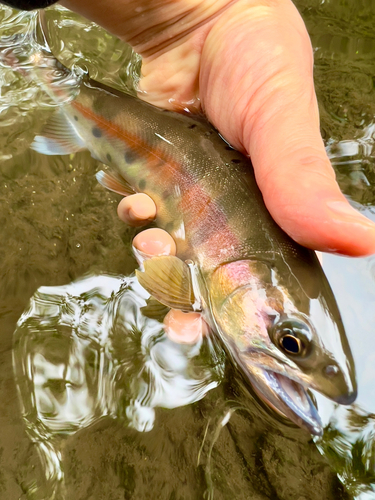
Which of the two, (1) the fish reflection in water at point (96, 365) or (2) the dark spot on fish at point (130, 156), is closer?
(1) the fish reflection in water at point (96, 365)

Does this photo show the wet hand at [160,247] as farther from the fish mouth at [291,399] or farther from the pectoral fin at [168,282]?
the fish mouth at [291,399]

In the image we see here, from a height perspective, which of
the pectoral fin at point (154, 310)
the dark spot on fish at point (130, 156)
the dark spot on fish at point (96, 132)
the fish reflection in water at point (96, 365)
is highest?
the dark spot on fish at point (130, 156)

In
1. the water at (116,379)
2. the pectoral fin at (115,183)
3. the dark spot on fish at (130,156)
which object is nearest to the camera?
the water at (116,379)

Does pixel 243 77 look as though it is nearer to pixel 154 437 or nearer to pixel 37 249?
pixel 37 249

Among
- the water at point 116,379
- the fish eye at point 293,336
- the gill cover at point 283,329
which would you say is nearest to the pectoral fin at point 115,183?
the water at point 116,379

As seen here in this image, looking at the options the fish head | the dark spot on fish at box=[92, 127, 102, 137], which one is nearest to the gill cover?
the fish head

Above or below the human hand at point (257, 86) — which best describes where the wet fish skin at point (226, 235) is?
below

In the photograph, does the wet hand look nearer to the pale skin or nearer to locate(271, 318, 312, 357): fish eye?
the pale skin
